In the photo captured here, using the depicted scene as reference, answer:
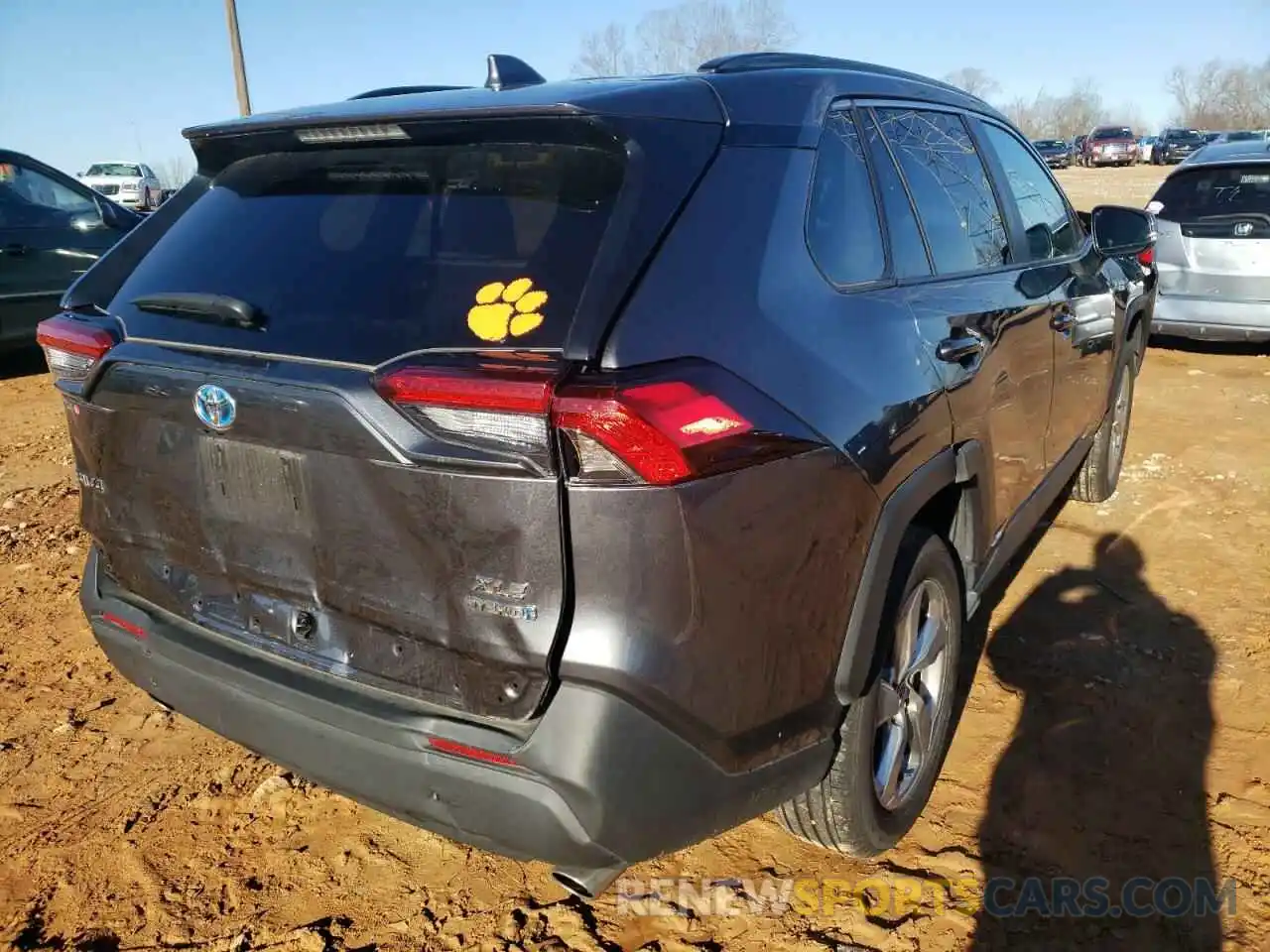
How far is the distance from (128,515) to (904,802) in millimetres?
2030

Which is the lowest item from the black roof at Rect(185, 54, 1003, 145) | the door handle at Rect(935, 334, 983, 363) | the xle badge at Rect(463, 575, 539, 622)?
the xle badge at Rect(463, 575, 539, 622)

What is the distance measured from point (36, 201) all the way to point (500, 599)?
8606 millimetres

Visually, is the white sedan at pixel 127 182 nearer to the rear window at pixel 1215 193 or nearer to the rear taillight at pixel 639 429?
the rear window at pixel 1215 193

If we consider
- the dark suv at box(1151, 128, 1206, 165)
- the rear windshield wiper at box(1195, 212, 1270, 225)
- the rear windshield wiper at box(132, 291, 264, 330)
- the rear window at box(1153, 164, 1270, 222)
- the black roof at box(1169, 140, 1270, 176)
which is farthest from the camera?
the dark suv at box(1151, 128, 1206, 165)

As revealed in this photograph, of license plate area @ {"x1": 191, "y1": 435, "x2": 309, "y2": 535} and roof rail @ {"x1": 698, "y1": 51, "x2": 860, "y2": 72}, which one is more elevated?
roof rail @ {"x1": 698, "y1": 51, "x2": 860, "y2": 72}

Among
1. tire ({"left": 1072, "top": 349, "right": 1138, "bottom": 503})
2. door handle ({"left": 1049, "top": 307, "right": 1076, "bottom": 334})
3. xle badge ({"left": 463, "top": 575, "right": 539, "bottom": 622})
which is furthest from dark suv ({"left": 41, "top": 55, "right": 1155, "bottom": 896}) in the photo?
tire ({"left": 1072, "top": 349, "right": 1138, "bottom": 503})

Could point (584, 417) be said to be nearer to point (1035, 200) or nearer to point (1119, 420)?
point (1035, 200)

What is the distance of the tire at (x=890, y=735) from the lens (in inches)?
90.1

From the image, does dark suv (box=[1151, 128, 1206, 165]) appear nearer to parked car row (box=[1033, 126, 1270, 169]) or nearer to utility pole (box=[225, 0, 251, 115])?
parked car row (box=[1033, 126, 1270, 169])

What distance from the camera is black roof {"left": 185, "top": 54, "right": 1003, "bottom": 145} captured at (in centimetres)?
195

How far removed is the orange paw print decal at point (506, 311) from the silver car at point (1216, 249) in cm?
781

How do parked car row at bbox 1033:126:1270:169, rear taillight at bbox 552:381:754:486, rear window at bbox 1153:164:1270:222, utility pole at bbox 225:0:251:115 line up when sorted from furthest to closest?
parked car row at bbox 1033:126:1270:169 < utility pole at bbox 225:0:251:115 < rear window at bbox 1153:164:1270:222 < rear taillight at bbox 552:381:754:486

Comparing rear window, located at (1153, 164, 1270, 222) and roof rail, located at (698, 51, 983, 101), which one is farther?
rear window, located at (1153, 164, 1270, 222)

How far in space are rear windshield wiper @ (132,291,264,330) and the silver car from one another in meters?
7.96
